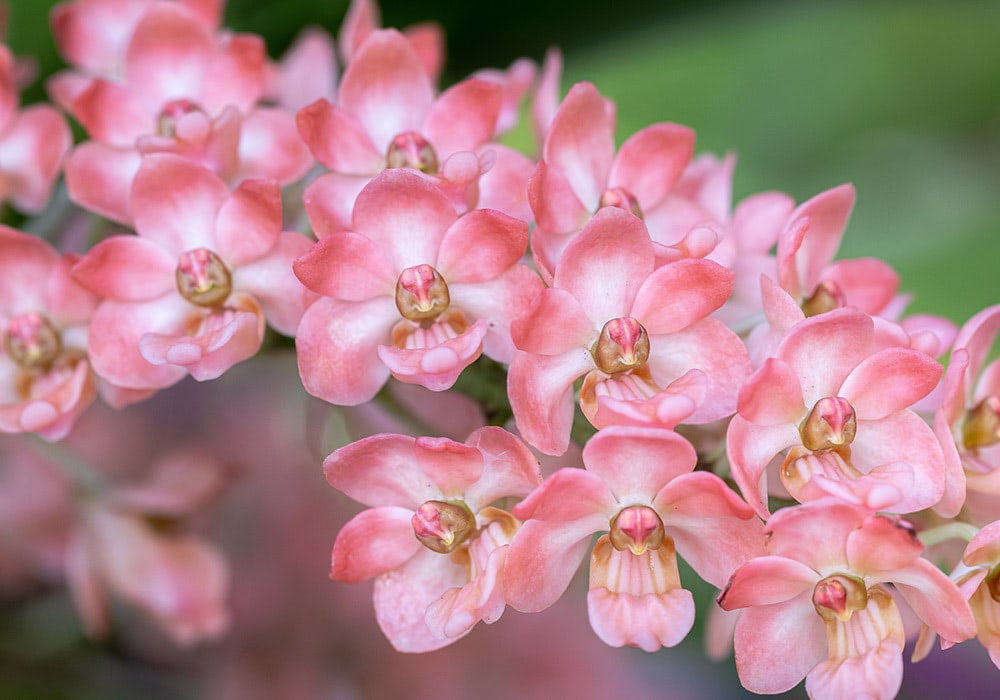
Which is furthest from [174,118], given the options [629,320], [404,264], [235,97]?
[629,320]

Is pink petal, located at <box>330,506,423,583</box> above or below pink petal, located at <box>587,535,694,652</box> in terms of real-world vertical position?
below

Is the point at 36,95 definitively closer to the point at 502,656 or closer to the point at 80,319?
the point at 80,319

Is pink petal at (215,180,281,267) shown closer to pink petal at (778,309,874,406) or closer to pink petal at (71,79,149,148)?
pink petal at (71,79,149,148)

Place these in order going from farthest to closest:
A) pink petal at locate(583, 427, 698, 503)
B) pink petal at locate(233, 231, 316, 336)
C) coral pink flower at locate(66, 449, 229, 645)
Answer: coral pink flower at locate(66, 449, 229, 645), pink petal at locate(233, 231, 316, 336), pink petal at locate(583, 427, 698, 503)

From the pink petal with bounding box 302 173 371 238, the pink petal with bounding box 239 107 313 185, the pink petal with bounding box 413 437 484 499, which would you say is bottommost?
the pink petal with bounding box 413 437 484 499

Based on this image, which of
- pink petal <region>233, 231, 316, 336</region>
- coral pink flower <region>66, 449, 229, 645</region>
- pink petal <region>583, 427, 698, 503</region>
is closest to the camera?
pink petal <region>583, 427, 698, 503</region>

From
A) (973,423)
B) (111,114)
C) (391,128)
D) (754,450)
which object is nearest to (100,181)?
(111,114)

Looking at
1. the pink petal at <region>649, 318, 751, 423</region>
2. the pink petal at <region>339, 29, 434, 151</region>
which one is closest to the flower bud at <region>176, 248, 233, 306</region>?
the pink petal at <region>339, 29, 434, 151</region>

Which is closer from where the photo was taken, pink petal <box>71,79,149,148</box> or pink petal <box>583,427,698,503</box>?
pink petal <box>583,427,698,503</box>
